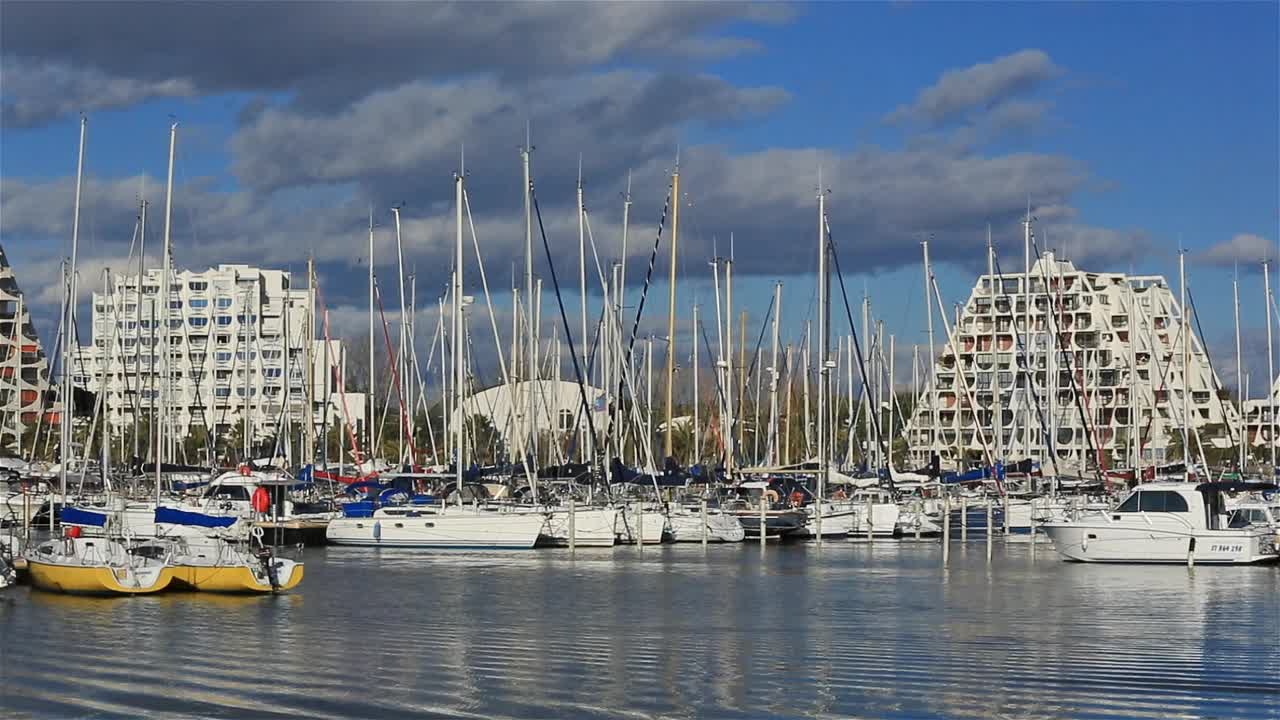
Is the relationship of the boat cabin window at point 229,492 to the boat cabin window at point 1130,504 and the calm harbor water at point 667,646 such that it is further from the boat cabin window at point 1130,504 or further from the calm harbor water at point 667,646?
the boat cabin window at point 1130,504

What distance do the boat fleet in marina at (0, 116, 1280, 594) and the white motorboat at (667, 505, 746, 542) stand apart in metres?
0.07

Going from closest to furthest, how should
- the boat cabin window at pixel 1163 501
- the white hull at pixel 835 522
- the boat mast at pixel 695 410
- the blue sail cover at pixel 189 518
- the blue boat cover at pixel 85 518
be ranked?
the blue boat cover at pixel 85 518 → the blue sail cover at pixel 189 518 → the boat cabin window at pixel 1163 501 → the white hull at pixel 835 522 → the boat mast at pixel 695 410

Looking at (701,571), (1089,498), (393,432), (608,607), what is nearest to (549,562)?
(701,571)

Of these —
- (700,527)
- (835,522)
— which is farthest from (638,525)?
(835,522)

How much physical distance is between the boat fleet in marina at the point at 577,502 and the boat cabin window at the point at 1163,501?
1.9 inches

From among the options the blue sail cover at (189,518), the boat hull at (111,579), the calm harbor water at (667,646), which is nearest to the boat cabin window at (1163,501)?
the calm harbor water at (667,646)

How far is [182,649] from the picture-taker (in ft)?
96.2

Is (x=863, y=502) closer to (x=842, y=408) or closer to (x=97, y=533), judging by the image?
(x=97, y=533)

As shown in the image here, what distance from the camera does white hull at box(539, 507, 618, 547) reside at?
60906 mm

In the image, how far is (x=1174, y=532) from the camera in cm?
5203

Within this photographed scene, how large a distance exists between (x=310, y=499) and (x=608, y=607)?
38.3m

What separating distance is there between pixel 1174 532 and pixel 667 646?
26316 millimetres

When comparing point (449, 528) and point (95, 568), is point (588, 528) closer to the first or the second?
point (449, 528)

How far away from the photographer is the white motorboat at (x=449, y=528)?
6078cm
